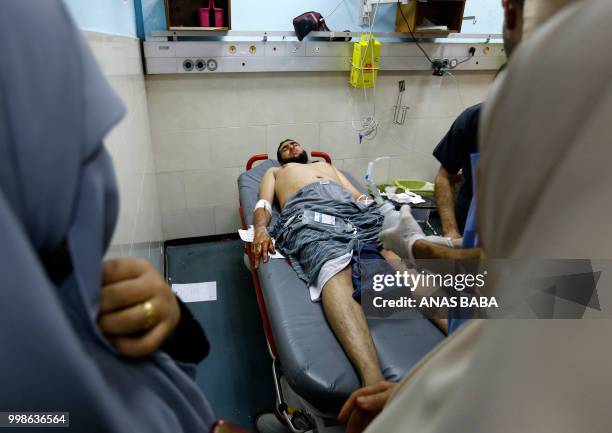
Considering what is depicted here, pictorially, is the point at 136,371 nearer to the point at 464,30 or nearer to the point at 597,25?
the point at 597,25

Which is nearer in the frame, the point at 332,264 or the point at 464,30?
the point at 332,264

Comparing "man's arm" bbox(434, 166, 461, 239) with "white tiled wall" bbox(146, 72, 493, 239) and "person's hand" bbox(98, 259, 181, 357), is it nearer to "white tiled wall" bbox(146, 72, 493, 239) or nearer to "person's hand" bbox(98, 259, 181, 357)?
"white tiled wall" bbox(146, 72, 493, 239)

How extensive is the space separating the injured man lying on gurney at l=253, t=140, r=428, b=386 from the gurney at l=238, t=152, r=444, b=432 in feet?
0.16

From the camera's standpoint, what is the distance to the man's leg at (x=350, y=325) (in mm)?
1376

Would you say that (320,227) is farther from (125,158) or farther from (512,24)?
(512,24)

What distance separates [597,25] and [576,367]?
1.37 ft

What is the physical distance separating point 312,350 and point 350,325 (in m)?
0.19

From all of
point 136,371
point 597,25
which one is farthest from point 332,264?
point 597,25

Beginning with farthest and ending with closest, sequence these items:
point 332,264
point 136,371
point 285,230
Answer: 1. point 285,230
2. point 332,264
3. point 136,371

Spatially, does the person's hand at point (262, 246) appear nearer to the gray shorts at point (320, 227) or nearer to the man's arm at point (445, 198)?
the gray shorts at point (320, 227)

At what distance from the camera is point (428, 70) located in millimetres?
3045

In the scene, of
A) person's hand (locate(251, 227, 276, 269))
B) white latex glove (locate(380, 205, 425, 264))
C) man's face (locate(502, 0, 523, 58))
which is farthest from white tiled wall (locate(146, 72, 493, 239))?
man's face (locate(502, 0, 523, 58))

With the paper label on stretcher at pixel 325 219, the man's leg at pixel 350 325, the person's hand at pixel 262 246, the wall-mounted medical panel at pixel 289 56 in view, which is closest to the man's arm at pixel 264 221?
the person's hand at pixel 262 246

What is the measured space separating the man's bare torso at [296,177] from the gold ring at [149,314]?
206cm
